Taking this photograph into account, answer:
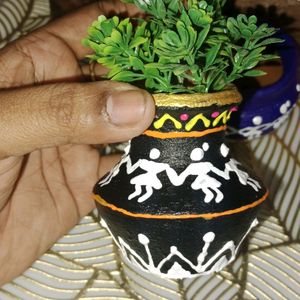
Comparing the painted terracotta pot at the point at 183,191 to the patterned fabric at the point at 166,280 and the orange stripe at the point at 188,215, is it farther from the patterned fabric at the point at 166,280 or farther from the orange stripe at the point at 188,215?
the patterned fabric at the point at 166,280

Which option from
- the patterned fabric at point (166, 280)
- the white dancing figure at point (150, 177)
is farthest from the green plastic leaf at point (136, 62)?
the patterned fabric at point (166, 280)

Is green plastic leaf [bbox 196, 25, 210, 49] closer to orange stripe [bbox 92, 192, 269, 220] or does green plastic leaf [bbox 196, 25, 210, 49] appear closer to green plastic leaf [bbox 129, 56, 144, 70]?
green plastic leaf [bbox 129, 56, 144, 70]

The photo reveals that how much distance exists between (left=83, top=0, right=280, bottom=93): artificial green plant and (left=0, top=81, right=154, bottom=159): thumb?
4cm

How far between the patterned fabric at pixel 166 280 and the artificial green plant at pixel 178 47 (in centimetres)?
35

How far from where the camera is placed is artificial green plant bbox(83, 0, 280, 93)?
73cm

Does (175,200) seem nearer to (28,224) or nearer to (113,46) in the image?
(113,46)

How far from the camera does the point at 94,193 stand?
0.88 m

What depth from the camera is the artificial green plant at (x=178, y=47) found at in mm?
730

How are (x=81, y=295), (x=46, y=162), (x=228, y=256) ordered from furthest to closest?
(x=46, y=162) < (x=81, y=295) < (x=228, y=256)

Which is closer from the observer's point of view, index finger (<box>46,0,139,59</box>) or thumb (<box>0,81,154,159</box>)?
thumb (<box>0,81,154,159</box>)

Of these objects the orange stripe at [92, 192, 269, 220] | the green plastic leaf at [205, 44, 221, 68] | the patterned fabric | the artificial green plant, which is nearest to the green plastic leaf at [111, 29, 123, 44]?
the artificial green plant

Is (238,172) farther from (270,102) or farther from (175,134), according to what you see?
(270,102)

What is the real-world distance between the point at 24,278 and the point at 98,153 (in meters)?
0.30

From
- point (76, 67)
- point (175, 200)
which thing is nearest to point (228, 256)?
point (175, 200)
